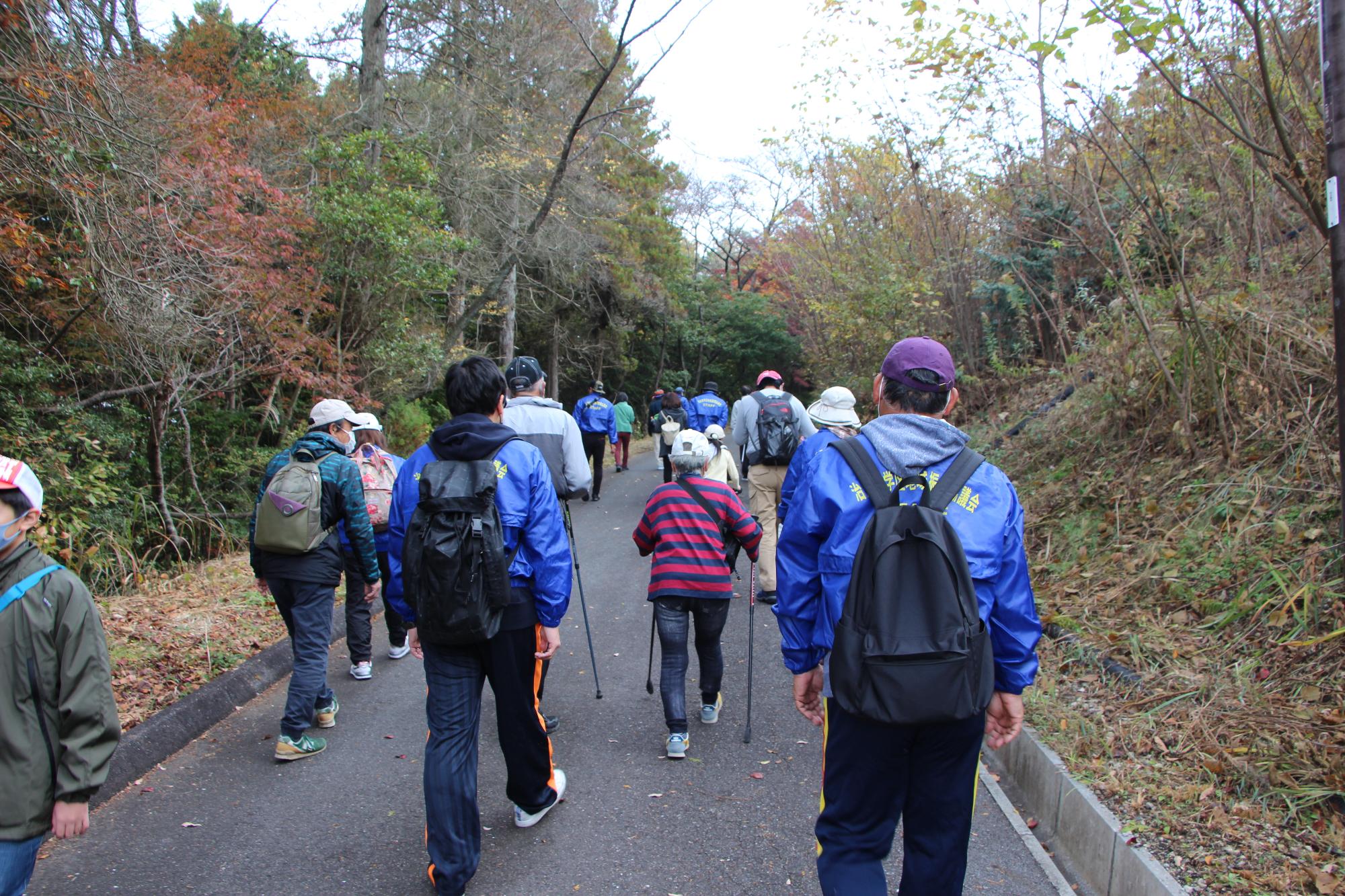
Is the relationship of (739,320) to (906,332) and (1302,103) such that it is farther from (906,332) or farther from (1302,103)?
(1302,103)

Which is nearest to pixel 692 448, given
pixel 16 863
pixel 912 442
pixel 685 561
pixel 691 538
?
pixel 691 538

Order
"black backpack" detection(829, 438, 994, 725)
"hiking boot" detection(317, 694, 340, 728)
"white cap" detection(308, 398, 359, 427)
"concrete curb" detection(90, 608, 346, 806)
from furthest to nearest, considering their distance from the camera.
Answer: "hiking boot" detection(317, 694, 340, 728), "white cap" detection(308, 398, 359, 427), "concrete curb" detection(90, 608, 346, 806), "black backpack" detection(829, 438, 994, 725)

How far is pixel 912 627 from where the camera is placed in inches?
89.0

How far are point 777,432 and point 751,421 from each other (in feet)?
3.09

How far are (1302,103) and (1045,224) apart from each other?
536cm

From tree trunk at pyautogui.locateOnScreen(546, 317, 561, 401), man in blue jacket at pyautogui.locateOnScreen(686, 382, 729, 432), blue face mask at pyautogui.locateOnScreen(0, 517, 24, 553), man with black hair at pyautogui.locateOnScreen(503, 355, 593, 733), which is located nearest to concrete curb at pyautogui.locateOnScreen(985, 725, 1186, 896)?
man with black hair at pyautogui.locateOnScreen(503, 355, 593, 733)

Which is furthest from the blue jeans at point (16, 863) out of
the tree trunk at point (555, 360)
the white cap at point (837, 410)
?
the tree trunk at point (555, 360)

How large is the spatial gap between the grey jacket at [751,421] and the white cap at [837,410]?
1093 mm

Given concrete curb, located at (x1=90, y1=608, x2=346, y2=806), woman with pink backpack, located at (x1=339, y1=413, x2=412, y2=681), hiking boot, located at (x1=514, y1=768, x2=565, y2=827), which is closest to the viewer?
hiking boot, located at (x1=514, y1=768, x2=565, y2=827)

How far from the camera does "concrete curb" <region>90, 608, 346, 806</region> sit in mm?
4484

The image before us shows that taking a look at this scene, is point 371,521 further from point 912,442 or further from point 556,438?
point 912,442

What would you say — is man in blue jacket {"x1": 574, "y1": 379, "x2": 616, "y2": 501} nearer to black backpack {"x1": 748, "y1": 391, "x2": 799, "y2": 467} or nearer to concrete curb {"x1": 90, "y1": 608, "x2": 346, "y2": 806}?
black backpack {"x1": 748, "y1": 391, "x2": 799, "y2": 467}

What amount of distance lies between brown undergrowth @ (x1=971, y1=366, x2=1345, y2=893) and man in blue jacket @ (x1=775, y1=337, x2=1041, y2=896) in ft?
4.52

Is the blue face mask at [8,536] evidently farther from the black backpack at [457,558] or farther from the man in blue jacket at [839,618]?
the man in blue jacket at [839,618]
